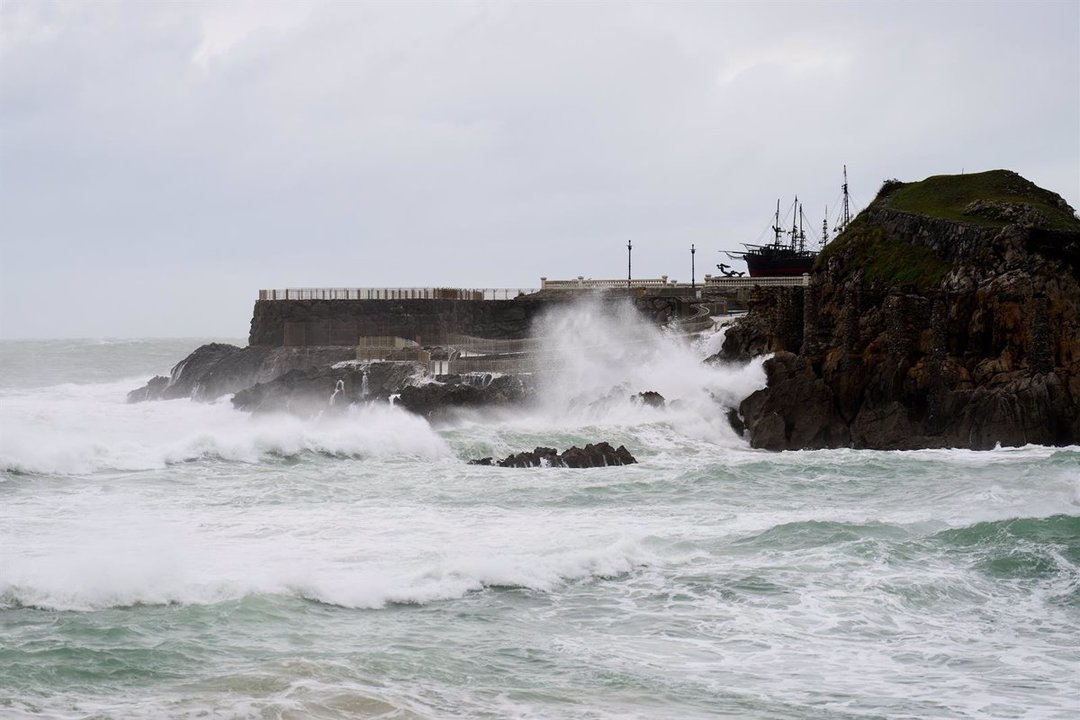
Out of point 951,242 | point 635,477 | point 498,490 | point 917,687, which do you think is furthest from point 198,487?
point 951,242

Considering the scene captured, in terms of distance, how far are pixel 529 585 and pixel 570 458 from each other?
1215 cm

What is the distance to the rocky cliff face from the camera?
30.7 meters

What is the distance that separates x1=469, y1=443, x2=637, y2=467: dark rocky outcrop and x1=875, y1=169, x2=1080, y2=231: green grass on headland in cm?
1352

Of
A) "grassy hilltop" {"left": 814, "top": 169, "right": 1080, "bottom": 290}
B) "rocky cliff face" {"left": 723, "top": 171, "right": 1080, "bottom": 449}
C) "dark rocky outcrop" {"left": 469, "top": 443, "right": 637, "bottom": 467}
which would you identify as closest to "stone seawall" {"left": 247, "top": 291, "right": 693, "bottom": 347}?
"grassy hilltop" {"left": 814, "top": 169, "right": 1080, "bottom": 290}

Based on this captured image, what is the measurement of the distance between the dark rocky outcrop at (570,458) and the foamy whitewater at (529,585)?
753 millimetres

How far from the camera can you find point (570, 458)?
2723 centimetres

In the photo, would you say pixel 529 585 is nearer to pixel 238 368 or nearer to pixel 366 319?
pixel 366 319

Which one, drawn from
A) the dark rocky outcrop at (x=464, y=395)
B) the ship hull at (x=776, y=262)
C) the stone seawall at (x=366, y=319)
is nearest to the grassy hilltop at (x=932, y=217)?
the stone seawall at (x=366, y=319)

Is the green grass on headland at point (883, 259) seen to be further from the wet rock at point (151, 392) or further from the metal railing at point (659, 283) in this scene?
the wet rock at point (151, 392)

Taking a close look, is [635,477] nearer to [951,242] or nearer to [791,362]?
[791,362]

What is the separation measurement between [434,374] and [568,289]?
11124 millimetres

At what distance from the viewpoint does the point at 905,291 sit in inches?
1328

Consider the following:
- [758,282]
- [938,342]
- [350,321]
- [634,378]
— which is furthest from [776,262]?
[938,342]

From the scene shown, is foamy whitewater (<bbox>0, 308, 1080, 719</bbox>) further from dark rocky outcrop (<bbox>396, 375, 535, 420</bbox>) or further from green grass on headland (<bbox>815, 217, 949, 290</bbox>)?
green grass on headland (<bbox>815, 217, 949, 290</bbox>)
